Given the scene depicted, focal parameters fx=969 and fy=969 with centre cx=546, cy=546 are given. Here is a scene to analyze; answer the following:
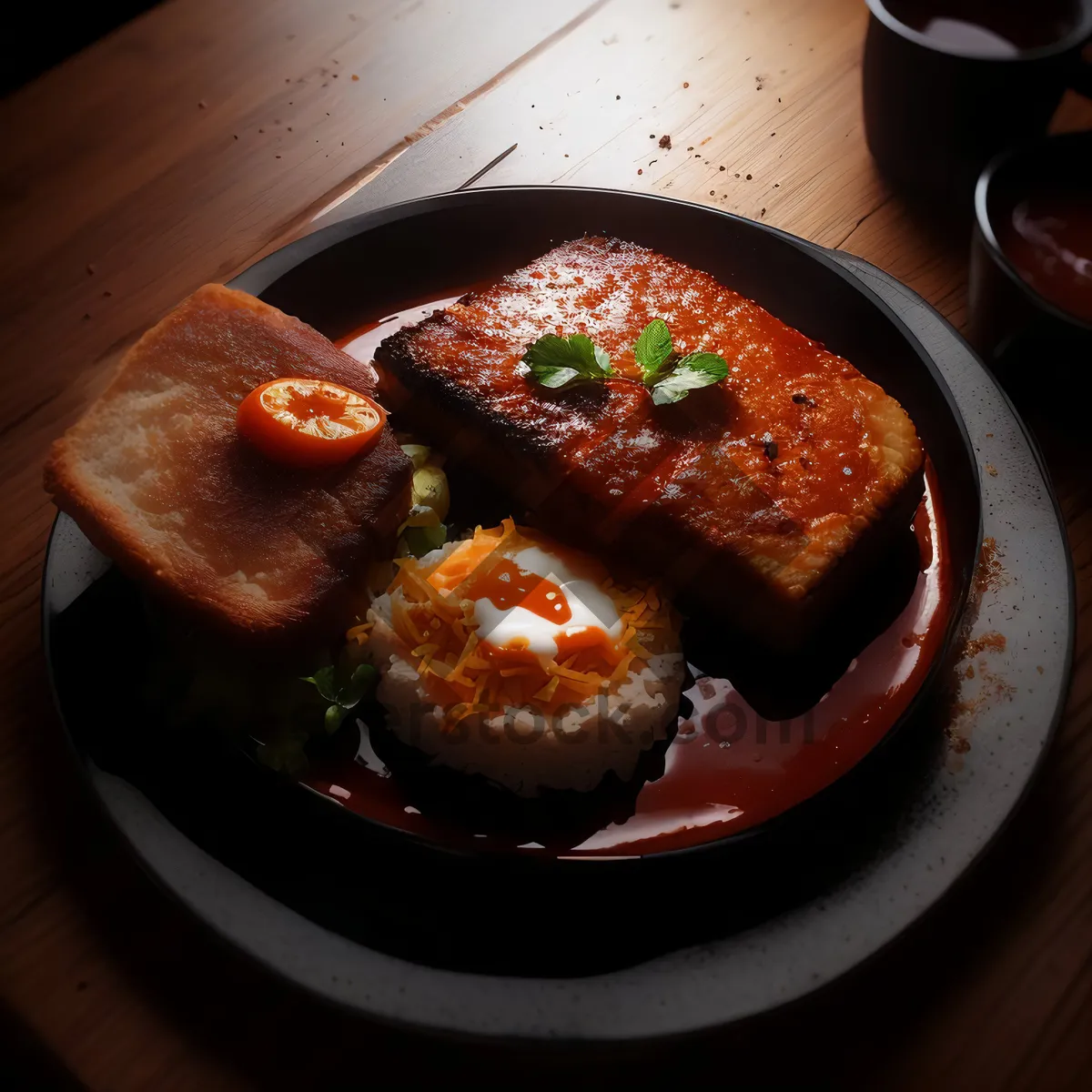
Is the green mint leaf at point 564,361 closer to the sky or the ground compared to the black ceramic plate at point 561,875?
closer to the sky

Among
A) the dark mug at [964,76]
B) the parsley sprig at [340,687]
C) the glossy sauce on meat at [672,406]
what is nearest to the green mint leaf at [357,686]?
the parsley sprig at [340,687]

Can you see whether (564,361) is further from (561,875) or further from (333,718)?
(561,875)

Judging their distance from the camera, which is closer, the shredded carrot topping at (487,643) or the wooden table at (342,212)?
the wooden table at (342,212)

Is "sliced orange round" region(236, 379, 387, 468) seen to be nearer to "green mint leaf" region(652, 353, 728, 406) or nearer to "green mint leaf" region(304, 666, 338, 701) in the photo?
"green mint leaf" region(304, 666, 338, 701)

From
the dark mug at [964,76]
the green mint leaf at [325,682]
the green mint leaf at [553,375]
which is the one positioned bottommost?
the green mint leaf at [325,682]

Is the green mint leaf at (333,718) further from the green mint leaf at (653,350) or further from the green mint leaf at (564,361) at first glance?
the green mint leaf at (653,350)

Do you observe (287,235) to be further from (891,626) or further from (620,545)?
(891,626)

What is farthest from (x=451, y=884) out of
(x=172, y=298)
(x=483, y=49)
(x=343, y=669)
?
(x=483, y=49)

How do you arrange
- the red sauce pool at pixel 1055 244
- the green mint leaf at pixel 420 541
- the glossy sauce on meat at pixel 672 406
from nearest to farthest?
the glossy sauce on meat at pixel 672 406 → the green mint leaf at pixel 420 541 → the red sauce pool at pixel 1055 244
